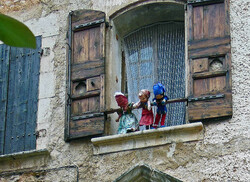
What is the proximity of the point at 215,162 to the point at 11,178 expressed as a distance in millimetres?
2385

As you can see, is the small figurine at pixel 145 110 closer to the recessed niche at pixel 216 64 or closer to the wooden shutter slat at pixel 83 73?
the wooden shutter slat at pixel 83 73

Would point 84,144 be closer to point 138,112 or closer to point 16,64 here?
point 138,112

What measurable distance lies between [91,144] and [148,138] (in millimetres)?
699

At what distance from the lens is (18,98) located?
6555mm

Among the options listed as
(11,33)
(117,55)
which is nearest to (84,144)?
(117,55)

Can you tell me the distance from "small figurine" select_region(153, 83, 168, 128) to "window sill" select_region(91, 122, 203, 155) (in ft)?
0.60

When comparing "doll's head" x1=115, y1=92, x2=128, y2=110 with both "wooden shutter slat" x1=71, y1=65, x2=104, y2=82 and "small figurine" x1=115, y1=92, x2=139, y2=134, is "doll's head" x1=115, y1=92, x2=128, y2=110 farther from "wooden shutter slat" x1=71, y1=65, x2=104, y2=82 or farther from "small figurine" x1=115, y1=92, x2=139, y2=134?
"wooden shutter slat" x1=71, y1=65, x2=104, y2=82

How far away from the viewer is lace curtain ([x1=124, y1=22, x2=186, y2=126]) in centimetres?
625

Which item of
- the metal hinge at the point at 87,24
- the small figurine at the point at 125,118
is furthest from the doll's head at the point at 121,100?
the metal hinge at the point at 87,24

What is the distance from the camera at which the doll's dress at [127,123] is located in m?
5.68

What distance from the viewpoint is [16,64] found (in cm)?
677

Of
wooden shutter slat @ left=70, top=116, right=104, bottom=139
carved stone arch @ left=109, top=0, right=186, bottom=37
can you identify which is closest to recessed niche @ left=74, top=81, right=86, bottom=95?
wooden shutter slat @ left=70, top=116, right=104, bottom=139

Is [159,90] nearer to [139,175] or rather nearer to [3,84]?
[139,175]

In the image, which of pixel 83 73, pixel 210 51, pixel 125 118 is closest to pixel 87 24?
pixel 83 73
